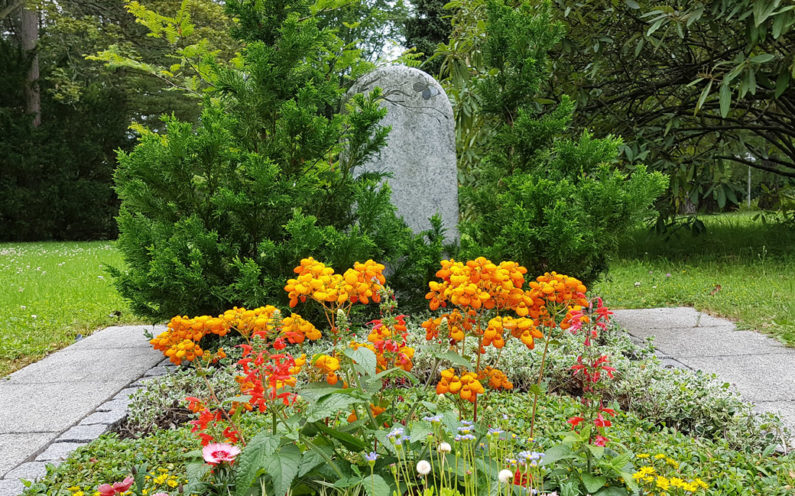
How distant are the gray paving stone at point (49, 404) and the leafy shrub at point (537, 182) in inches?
90.3

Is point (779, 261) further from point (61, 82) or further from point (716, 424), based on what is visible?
point (61, 82)

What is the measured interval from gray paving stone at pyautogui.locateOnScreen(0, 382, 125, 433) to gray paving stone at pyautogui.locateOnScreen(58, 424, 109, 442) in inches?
3.1

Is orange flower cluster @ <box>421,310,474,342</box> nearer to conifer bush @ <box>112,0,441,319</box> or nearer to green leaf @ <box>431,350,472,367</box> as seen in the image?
green leaf @ <box>431,350,472,367</box>

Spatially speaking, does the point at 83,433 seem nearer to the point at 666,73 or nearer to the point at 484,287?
the point at 484,287

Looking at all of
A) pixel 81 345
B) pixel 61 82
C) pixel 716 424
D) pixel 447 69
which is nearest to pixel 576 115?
pixel 447 69

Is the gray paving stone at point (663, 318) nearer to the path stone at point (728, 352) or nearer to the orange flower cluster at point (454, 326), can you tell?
the path stone at point (728, 352)

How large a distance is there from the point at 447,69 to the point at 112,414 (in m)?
5.34

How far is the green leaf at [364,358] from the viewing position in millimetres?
1436

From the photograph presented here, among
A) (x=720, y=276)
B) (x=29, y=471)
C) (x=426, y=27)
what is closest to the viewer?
(x=29, y=471)

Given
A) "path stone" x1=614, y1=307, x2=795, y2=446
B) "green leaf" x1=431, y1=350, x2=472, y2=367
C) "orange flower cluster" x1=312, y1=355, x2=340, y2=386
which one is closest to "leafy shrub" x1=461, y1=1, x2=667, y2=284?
"path stone" x1=614, y1=307, x2=795, y2=446

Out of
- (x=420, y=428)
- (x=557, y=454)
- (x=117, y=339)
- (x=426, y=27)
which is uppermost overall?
(x=426, y=27)

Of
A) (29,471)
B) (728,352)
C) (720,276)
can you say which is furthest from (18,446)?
(720,276)

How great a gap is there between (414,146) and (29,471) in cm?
327

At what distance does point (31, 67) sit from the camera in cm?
1358
